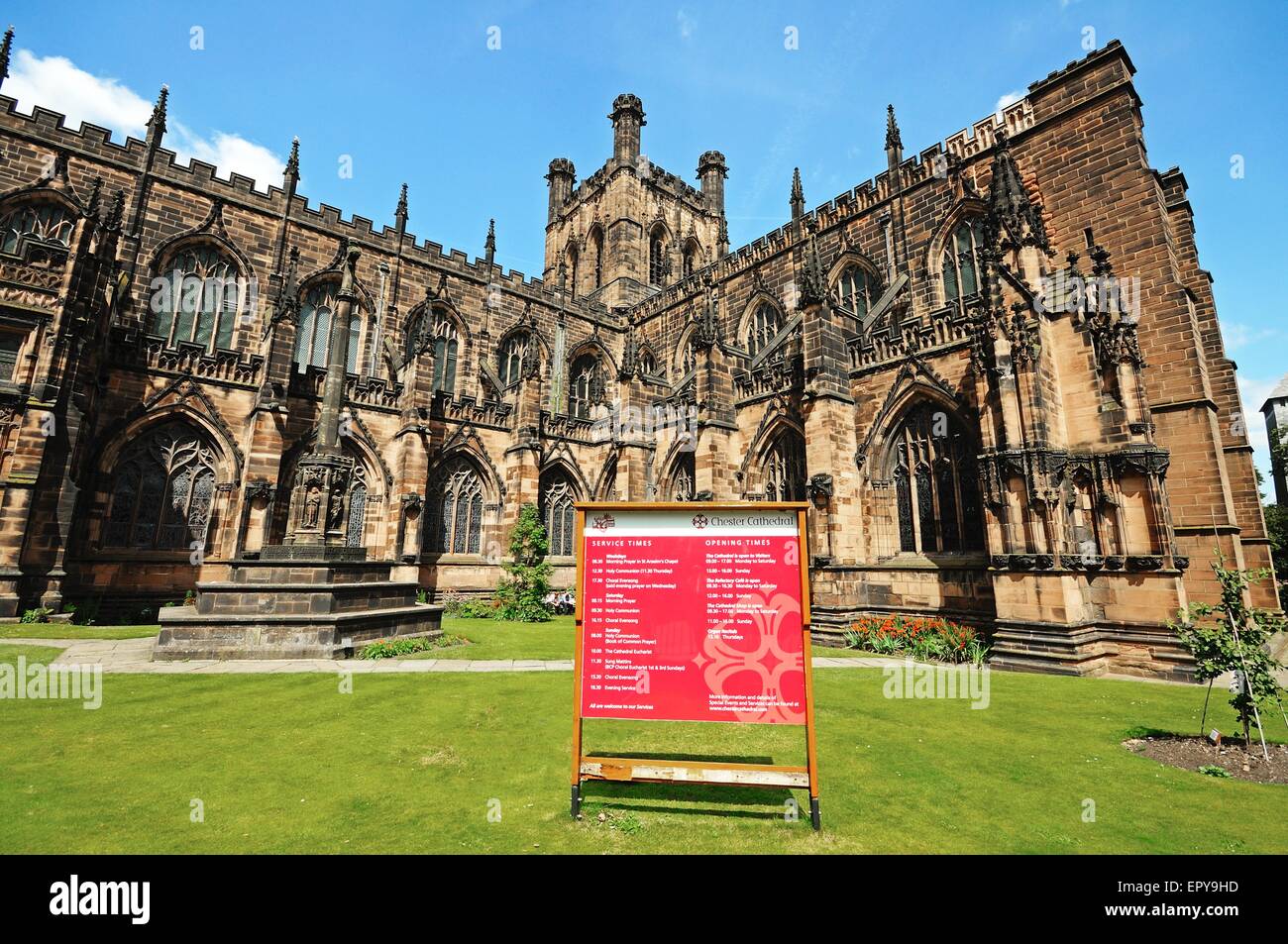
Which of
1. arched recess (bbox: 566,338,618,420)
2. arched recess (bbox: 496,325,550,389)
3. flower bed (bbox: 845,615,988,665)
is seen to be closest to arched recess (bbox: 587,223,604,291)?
arched recess (bbox: 566,338,618,420)

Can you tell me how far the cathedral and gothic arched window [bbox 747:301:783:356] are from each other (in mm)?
172

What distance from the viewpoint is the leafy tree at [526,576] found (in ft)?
65.1

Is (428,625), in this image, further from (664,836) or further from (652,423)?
(652,423)

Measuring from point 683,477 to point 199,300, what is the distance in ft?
67.9

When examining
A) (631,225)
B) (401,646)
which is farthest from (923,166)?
(401,646)

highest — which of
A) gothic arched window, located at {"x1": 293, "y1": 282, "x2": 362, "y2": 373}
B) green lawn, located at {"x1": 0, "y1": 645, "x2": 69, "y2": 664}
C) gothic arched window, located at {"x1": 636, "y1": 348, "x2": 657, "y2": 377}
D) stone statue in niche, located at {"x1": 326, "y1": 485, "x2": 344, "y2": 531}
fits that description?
gothic arched window, located at {"x1": 636, "y1": 348, "x2": 657, "y2": 377}

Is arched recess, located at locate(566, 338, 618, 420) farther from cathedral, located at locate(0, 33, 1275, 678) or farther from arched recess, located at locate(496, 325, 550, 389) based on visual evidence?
cathedral, located at locate(0, 33, 1275, 678)

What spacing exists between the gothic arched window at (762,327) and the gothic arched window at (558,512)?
11.3 metres

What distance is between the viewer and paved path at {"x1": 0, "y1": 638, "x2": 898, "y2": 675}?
9.35 m

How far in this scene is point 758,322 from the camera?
90.2 feet

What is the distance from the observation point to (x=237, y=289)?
22.9 m

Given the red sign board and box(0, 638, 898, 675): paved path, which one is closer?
the red sign board

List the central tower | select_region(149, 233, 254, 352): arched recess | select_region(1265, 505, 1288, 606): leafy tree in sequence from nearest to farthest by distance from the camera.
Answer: select_region(149, 233, 254, 352): arched recess < select_region(1265, 505, 1288, 606): leafy tree < the central tower
